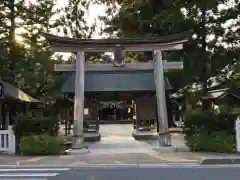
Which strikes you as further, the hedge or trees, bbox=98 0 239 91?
trees, bbox=98 0 239 91

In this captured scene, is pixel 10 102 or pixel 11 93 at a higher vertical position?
pixel 11 93

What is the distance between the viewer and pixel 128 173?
11133mm

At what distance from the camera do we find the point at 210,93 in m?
35.8

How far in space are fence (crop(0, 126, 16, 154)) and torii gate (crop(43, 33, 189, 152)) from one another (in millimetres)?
2756

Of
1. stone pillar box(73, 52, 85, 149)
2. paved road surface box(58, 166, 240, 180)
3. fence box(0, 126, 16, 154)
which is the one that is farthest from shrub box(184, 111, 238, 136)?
fence box(0, 126, 16, 154)

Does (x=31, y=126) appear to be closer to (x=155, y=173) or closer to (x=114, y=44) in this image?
(x=114, y=44)

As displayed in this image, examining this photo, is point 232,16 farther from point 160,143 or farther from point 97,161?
point 97,161

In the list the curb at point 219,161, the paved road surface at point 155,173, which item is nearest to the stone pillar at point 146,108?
the curb at point 219,161

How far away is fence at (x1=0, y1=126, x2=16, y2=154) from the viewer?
54.3ft

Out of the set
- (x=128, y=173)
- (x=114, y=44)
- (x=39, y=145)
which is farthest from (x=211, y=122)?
(x=39, y=145)

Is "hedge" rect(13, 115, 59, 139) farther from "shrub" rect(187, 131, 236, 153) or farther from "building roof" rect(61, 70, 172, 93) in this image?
"shrub" rect(187, 131, 236, 153)

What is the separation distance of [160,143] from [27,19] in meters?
17.0

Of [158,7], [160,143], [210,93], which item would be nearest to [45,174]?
[160,143]

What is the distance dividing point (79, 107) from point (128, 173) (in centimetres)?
681
